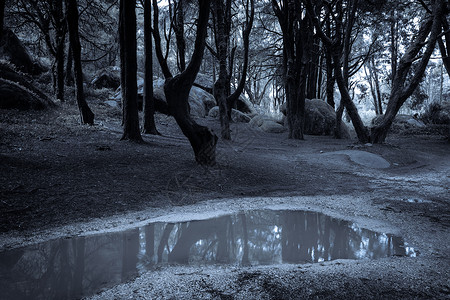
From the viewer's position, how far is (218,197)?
5289mm

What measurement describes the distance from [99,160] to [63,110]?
6.75 m

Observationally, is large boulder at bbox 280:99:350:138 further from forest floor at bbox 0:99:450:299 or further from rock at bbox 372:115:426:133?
forest floor at bbox 0:99:450:299

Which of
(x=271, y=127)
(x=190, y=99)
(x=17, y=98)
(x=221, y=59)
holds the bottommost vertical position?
(x=271, y=127)

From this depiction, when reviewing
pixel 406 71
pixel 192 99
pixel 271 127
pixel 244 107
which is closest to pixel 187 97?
pixel 406 71

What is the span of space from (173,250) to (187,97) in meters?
3.95

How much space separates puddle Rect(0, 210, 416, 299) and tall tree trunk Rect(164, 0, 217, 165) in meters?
2.65

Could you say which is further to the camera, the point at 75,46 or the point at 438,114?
the point at 438,114

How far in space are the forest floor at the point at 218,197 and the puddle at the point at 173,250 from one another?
0.74 ft

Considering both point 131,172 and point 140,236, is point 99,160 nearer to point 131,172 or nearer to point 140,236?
point 131,172

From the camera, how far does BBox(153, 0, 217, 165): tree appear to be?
20.3ft

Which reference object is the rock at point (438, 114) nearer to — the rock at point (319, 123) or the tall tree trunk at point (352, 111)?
the rock at point (319, 123)

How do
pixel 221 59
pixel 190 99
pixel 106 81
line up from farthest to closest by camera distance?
pixel 106 81 → pixel 190 99 → pixel 221 59

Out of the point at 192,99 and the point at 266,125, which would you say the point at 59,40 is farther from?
the point at 266,125

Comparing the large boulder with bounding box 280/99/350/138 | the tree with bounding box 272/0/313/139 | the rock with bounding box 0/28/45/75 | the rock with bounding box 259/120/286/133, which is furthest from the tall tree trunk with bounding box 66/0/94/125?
the large boulder with bounding box 280/99/350/138
